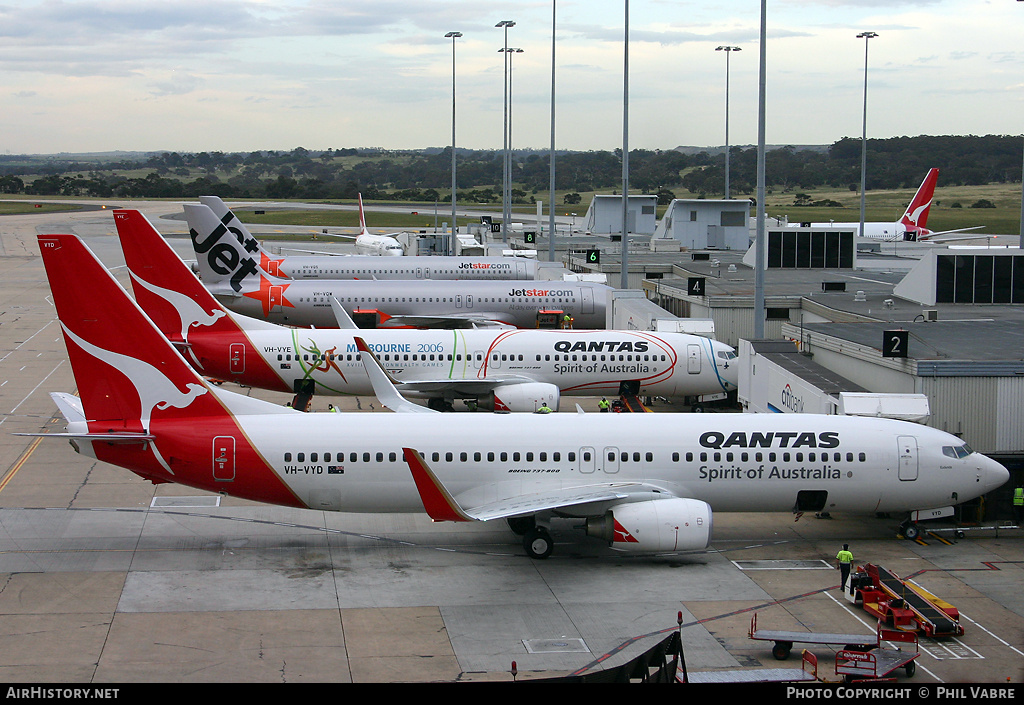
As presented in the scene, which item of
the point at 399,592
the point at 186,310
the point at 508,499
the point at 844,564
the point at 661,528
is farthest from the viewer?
the point at 186,310

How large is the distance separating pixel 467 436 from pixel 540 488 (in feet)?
7.47

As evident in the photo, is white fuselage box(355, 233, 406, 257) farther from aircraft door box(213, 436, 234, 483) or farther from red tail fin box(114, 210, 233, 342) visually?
aircraft door box(213, 436, 234, 483)

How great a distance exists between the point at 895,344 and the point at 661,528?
34.0 ft

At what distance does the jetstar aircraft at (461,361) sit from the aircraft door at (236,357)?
1.6 inches

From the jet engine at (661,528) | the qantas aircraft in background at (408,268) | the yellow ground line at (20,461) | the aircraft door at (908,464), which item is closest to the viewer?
the jet engine at (661,528)

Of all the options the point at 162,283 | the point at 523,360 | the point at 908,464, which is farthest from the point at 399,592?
the point at 162,283

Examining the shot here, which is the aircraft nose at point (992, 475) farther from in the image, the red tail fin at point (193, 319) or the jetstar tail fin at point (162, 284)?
the jetstar tail fin at point (162, 284)

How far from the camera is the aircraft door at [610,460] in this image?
26.9 meters

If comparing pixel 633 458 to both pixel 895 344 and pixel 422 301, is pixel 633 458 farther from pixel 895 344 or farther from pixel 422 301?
pixel 422 301

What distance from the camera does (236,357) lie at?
137 ft

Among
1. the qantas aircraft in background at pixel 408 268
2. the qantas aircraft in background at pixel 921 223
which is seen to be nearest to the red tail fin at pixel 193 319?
the qantas aircraft in background at pixel 408 268

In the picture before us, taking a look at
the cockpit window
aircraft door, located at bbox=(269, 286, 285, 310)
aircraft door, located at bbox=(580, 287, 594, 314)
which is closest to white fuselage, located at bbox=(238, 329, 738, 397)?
the cockpit window

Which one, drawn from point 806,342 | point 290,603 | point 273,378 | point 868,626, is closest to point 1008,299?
point 806,342

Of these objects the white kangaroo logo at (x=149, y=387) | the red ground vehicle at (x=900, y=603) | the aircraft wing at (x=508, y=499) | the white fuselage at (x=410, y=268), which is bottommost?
the red ground vehicle at (x=900, y=603)
